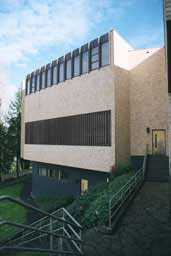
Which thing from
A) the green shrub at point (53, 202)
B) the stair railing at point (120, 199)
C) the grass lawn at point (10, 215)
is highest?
the stair railing at point (120, 199)

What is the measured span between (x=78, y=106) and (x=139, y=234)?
11905 millimetres

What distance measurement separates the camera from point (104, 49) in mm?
15984

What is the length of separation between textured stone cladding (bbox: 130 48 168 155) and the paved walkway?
6646 millimetres

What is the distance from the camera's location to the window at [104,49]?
1569 cm

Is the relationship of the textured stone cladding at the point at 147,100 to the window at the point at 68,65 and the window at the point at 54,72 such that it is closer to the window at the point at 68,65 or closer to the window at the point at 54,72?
the window at the point at 68,65

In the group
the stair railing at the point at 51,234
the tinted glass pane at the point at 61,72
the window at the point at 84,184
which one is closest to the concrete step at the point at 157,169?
the window at the point at 84,184

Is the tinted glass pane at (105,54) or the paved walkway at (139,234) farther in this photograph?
the tinted glass pane at (105,54)

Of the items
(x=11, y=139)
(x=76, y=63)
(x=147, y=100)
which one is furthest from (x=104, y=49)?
(x=11, y=139)

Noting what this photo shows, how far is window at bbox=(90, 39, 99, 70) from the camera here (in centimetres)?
1650

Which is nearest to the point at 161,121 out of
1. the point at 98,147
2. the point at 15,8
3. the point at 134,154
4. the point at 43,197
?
the point at 134,154

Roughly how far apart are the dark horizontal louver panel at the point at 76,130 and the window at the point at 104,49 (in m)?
3.86

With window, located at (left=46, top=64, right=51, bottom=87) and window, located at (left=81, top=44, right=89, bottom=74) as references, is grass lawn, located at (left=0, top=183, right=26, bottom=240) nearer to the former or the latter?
window, located at (left=46, top=64, right=51, bottom=87)

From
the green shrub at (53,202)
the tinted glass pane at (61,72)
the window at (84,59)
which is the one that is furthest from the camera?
the tinted glass pane at (61,72)

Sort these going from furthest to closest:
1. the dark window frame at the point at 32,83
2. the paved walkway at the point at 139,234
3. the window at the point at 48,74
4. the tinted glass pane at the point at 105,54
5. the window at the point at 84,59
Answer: the dark window frame at the point at 32,83 → the window at the point at 48,74 → the window at the point at 84,59 → the tinted glass pane at the point at 105,54 → the paved walkway at the point at 139,234
